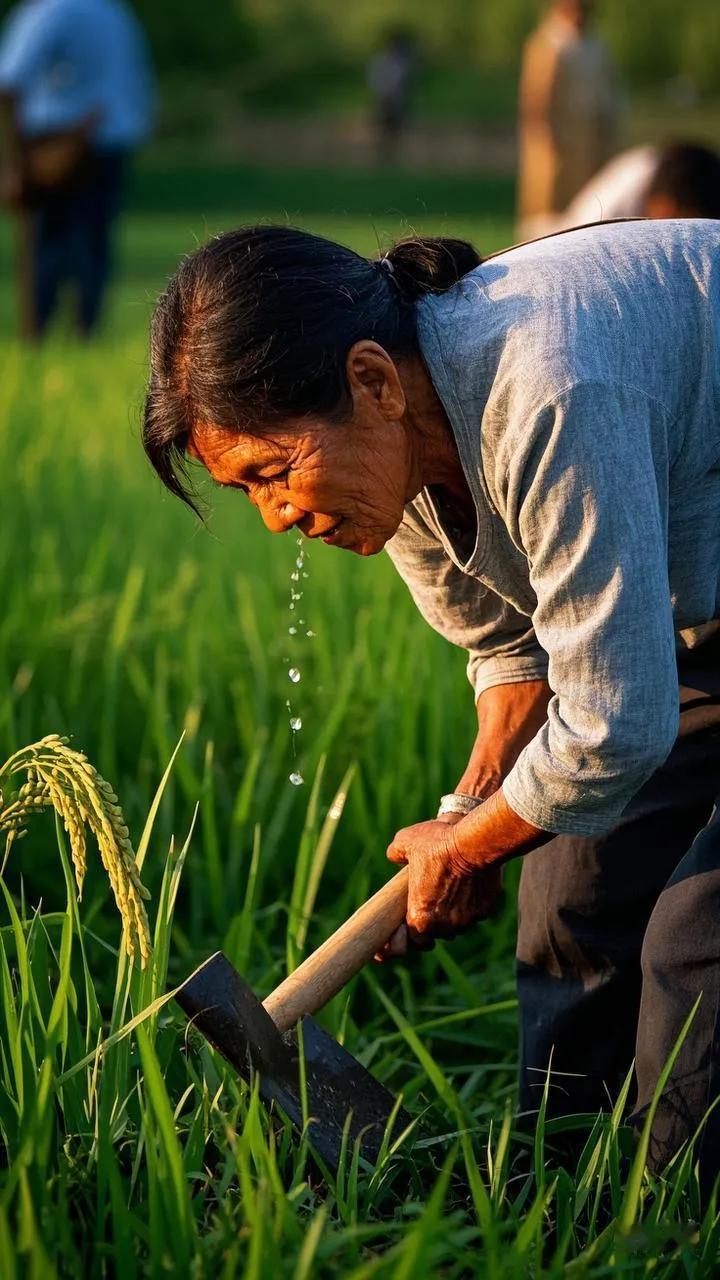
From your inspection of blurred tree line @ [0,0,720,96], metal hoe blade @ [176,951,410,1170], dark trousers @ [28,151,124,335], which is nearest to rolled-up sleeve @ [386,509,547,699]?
metal hoe blade @ [176,951,410,1170]

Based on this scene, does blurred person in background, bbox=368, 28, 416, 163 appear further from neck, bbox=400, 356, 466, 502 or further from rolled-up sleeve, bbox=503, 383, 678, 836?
rolled-up sleeve, bbox=503, 383, 678, 836

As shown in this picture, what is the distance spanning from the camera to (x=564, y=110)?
29.7 ft

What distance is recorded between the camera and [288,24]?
5122 cm

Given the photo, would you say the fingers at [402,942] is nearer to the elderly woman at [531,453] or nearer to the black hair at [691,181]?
the elderly woman at [531,453]

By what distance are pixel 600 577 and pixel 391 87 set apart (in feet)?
132

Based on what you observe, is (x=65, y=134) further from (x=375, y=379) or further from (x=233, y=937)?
(x=375, y=379)

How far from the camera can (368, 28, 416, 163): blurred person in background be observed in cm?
3909

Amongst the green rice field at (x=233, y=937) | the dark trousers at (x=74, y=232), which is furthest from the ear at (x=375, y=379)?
the dark trousers at (x=74, y=232)

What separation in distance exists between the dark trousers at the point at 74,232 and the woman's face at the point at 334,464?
22.8 ft

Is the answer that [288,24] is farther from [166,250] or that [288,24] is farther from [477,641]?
[477,641]

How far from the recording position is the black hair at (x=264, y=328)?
5.67 ft

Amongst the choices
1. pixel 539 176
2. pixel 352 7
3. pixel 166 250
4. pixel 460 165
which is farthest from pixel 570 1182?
pixel 352 7

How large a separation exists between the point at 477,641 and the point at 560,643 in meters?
0.55

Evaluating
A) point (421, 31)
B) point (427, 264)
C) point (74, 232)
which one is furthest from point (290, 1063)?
point (421, 31)
